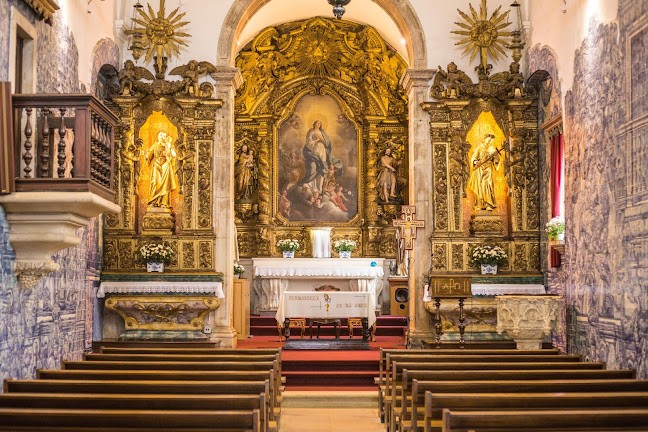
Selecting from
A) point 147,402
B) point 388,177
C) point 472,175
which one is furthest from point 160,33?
point 147,402

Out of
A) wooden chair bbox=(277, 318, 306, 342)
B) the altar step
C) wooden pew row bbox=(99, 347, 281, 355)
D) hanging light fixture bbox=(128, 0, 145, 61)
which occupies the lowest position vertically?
the altar step

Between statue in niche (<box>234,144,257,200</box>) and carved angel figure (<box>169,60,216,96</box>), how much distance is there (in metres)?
4.50

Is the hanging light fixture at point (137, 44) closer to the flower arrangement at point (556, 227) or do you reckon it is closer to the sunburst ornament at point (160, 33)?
the sunburst ornament at point (160, 33)

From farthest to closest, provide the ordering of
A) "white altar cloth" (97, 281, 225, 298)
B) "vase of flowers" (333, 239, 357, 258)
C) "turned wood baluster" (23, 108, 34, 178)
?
"vase of flowers" (333, 239, 357, 258)
"white altar cloth" (97, 281, 225, 298)
"turned wood baluster" (23, 108, 34, 178)

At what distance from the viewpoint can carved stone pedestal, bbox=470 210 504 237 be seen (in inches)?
562

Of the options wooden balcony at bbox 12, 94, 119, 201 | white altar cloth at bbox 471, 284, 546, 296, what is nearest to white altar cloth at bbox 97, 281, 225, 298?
white altar cloth at bbox 471, 284, 546, 296

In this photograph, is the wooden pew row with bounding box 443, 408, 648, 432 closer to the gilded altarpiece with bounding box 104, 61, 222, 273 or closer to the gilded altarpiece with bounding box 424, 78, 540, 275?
the gilded altarpiece with bounding box 424, 78, 540, 275

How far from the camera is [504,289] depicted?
1378cm

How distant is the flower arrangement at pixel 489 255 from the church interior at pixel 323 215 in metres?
0.04

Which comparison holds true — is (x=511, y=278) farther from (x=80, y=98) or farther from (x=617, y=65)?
(x=80, y=98)

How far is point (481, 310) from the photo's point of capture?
13.7 meters

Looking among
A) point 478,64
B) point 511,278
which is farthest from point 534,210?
point 478,64

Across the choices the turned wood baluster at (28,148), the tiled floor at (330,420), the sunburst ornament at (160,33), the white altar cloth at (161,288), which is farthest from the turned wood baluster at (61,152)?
the sunburst ornament at (160,33)

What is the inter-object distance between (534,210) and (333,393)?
5328 mm
